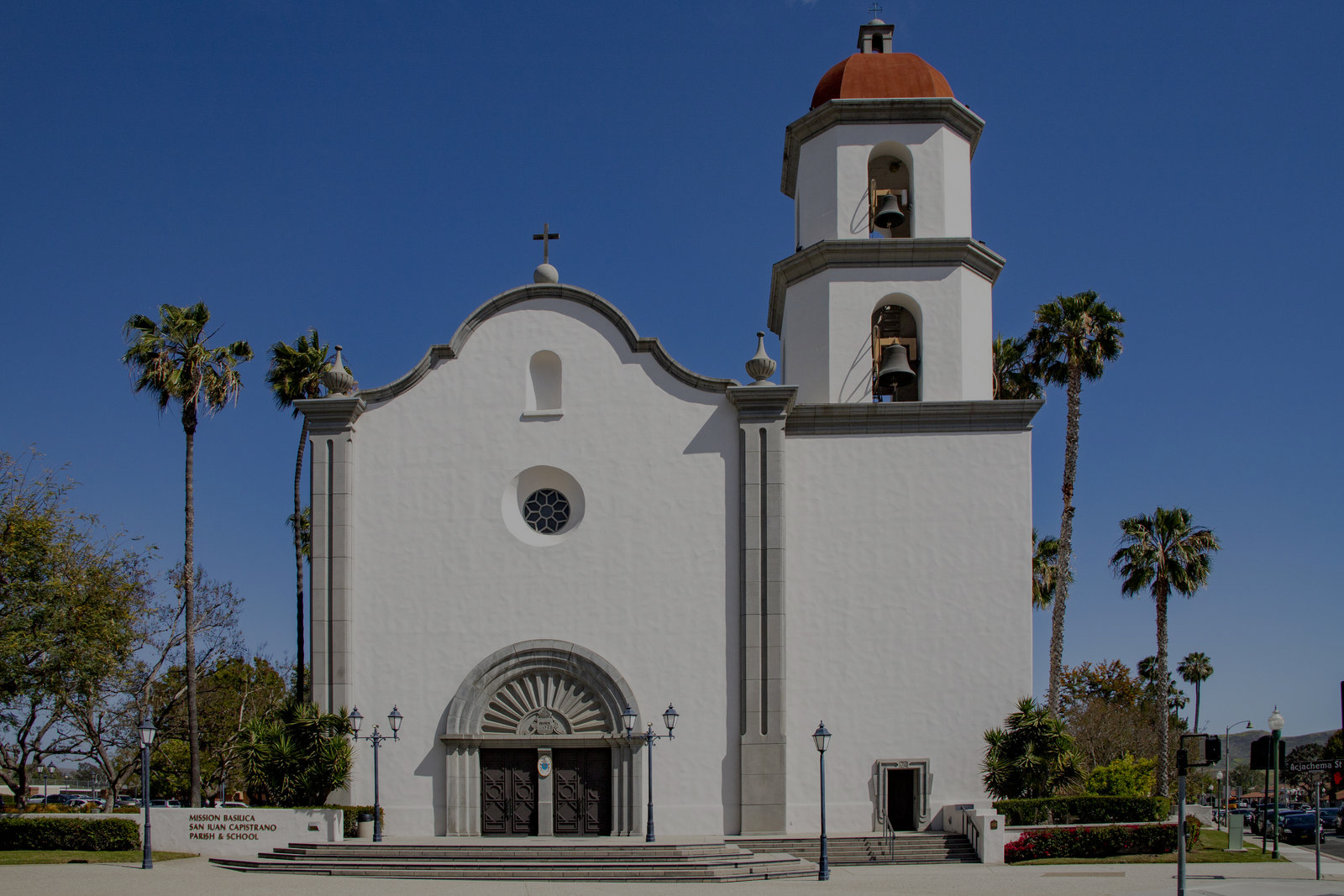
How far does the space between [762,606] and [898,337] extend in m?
7.39

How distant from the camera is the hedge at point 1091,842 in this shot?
77.5 feet

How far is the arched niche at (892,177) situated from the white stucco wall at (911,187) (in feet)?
0.52

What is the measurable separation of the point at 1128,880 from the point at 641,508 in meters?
12.2

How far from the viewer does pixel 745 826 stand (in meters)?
24.5

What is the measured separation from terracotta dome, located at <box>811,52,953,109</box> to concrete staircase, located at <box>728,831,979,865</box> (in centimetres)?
1688

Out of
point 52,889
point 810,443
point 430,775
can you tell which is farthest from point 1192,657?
point 52,889

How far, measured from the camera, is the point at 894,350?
1046 inches

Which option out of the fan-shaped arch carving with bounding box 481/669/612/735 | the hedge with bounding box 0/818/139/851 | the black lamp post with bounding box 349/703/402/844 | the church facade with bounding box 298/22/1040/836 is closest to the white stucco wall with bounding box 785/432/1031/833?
the church facade with bounding box 298/22/1040/836

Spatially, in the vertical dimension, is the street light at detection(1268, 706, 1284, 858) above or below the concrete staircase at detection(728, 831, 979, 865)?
above

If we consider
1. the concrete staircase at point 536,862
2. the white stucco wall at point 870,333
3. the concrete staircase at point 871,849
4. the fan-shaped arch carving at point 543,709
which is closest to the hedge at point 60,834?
the concrete staircase at point 536,862

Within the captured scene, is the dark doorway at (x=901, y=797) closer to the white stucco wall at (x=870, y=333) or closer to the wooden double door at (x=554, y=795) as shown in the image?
the wooden double door at (x=554, y=795)

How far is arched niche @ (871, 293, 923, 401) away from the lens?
27266 millimetres

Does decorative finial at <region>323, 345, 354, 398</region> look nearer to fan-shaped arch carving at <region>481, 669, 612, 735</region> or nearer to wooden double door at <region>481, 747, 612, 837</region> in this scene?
fan-shaped arch carving at <region>481, 669, 612, 735</region>

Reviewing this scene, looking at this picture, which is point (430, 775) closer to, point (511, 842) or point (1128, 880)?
point (511, 842)
